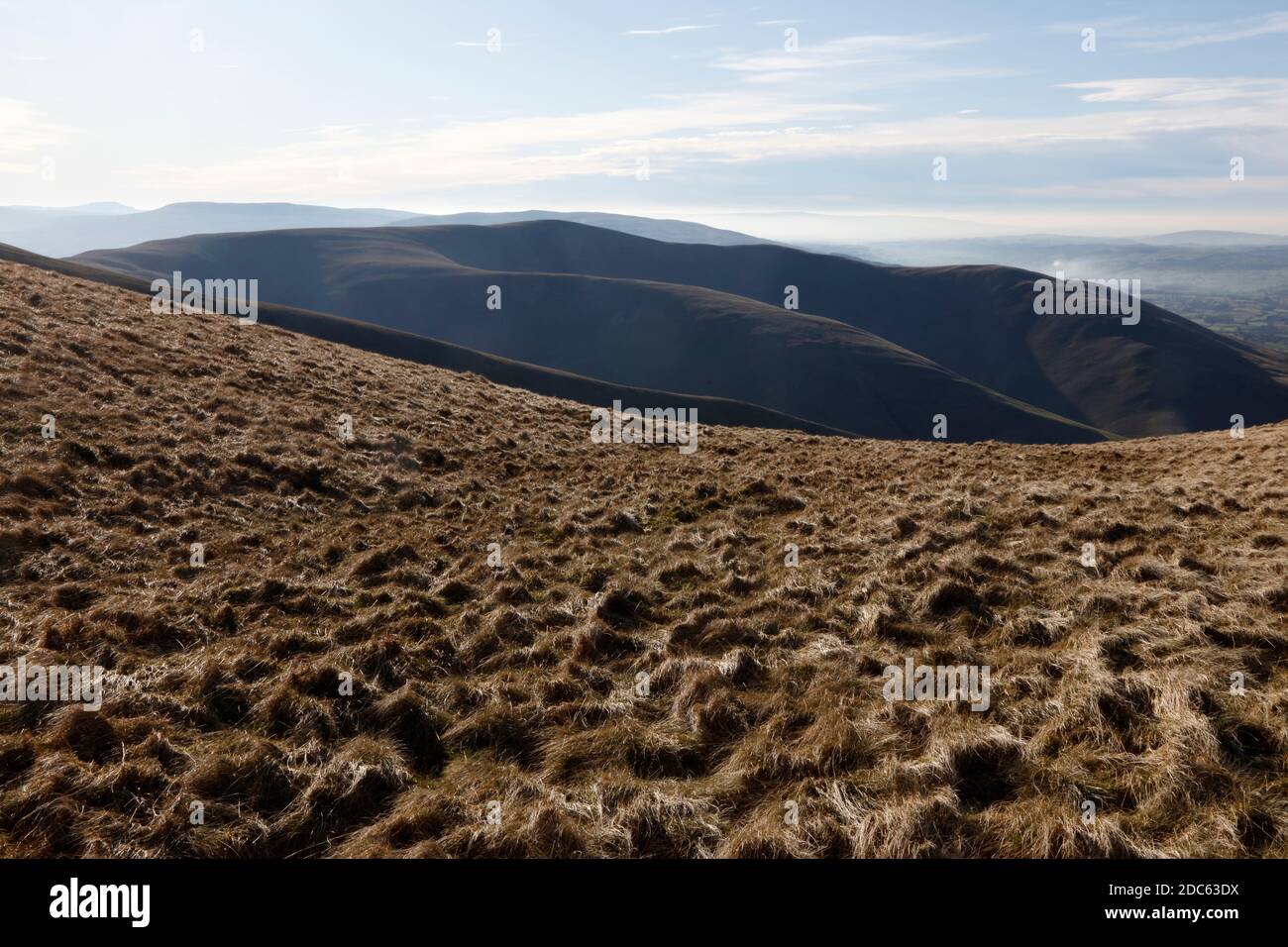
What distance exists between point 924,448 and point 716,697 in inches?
791

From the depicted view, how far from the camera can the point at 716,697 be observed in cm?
798

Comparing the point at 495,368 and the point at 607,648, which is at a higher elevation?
the point at 495,368

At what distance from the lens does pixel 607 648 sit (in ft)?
32.3

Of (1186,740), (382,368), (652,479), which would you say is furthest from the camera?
(382,368)

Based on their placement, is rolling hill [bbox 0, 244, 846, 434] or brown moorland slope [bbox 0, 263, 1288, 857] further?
rolling hill [bbox 0, 244, 846, 434]

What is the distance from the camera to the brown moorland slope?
19.4 feet

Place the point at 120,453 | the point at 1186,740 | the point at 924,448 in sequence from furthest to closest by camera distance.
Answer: the point at 924,448 → the point at 120,453 → the point at 1186,740

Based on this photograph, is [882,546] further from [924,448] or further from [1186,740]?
[924,448]

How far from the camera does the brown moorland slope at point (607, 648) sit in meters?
5.91

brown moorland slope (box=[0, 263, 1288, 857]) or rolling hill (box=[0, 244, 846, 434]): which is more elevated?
rolling hill (box=[0, 244, 846, 434])

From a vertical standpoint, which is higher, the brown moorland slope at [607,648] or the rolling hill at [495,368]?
the rolling hill at [495,368]

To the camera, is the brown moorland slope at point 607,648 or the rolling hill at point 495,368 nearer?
the brown moorland slope at point 607,648

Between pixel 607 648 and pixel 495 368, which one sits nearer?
pixel 607 648
